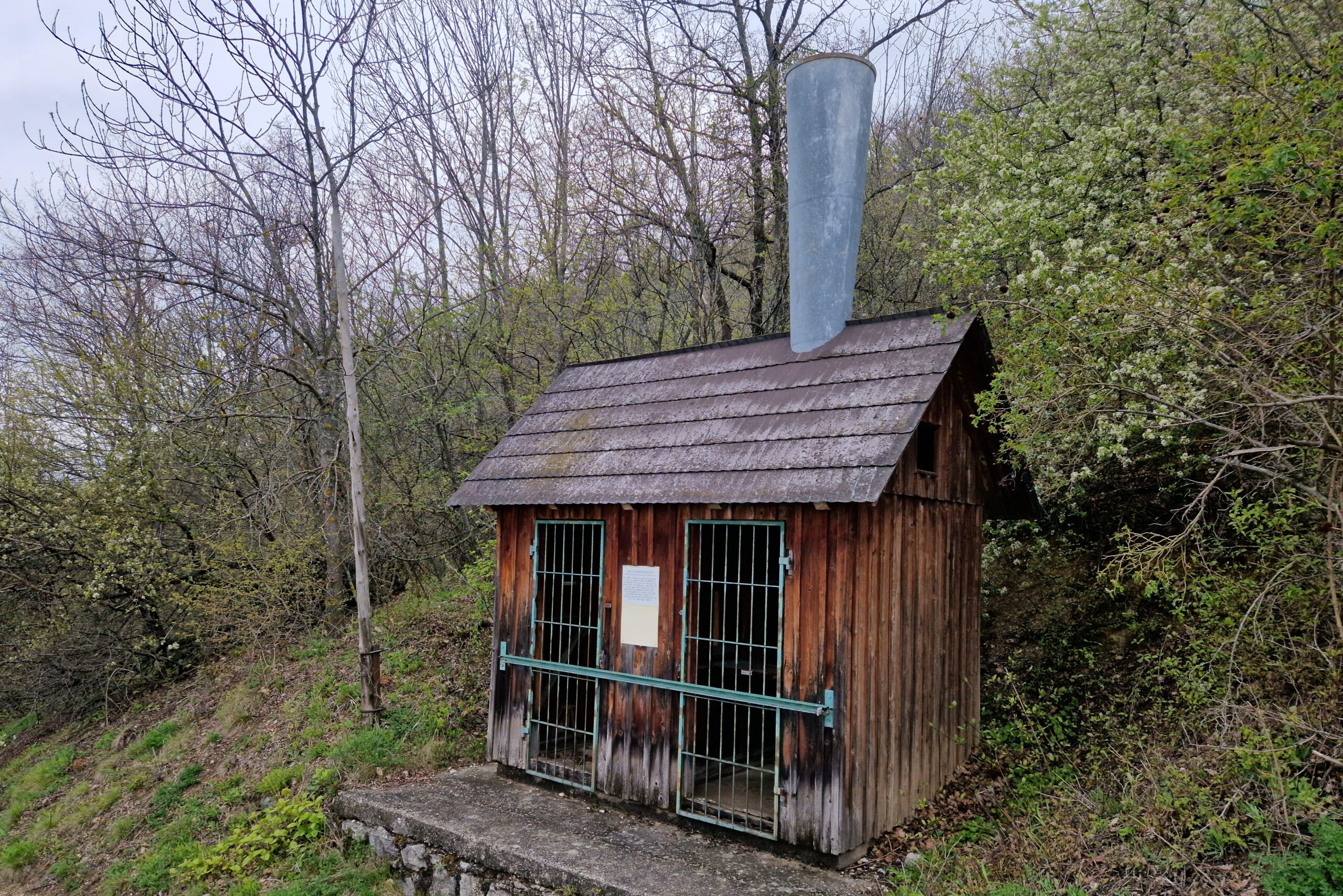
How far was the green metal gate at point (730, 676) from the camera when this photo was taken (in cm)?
552

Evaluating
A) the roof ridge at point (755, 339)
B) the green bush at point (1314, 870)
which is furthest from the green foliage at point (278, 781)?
the green bush at point (1314, 870)

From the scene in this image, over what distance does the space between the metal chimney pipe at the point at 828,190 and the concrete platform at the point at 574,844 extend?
382cm

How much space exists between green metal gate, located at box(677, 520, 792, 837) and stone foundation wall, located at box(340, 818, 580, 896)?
50.0 inches

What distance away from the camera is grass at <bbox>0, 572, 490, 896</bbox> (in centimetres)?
734

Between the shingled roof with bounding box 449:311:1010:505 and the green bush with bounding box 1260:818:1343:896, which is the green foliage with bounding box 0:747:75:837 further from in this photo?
the green bush with bounding box 1260:818:1343:896

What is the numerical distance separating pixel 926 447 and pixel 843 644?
5.83 feet

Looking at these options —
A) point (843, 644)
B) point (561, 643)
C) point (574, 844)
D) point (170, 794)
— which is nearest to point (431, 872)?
point (574, 844)

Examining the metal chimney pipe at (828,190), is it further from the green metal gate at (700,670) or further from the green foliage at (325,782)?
the green foliage at (325,782)

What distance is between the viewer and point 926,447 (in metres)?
6.05

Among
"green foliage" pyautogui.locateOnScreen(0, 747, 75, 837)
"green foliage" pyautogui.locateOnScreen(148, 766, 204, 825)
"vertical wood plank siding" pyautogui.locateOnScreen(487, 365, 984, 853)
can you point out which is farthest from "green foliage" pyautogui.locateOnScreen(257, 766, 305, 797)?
"green foliage" pyautogui.locateOnScreen(0, 747, 75, 837)

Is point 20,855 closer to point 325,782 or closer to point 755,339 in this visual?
point 325,782

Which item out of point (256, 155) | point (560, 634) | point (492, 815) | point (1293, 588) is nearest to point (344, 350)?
point (256, 155)

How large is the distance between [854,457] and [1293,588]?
2.94m

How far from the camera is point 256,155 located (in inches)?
330
